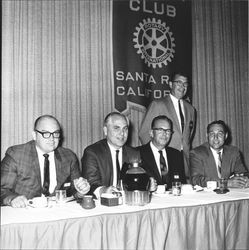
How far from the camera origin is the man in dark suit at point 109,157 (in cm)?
304

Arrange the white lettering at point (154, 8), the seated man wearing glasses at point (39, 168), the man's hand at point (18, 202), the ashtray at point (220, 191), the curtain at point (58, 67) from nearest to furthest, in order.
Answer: the man's hand at point (18, 202) → the seated man wearing glasses at point (39, 168) → the ashtray at point (220, 191) → the curtain at point (58, 67) → the white lettering at point (154, 8)

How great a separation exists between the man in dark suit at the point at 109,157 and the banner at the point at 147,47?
1605mm

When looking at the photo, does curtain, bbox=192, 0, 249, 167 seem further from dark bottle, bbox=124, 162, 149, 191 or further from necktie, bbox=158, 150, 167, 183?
dark bottle, bbox=124, 162, 149, 191

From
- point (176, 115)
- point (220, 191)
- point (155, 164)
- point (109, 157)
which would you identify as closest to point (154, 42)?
point (176, 115)

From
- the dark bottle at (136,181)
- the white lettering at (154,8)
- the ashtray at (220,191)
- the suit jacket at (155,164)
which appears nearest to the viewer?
the dark bottle at (136,181)

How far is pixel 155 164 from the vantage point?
11.0 feet

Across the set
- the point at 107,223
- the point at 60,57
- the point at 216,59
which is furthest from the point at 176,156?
the point at 216,59

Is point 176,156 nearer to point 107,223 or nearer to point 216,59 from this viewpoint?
point 107,223

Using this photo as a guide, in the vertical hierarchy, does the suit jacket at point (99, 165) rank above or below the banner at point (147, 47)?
below

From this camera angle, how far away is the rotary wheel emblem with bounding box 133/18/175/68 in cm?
491

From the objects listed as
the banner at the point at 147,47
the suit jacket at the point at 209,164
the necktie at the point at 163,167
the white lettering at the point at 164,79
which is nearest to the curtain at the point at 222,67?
the banner at the point at 147,47

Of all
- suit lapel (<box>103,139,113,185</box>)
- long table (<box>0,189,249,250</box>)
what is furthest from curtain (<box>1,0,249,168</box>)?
long table (<box>0,189,249,250</box>)

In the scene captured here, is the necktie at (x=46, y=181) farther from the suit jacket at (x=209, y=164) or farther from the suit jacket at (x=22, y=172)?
the suit jacket at (x=209, y=164)

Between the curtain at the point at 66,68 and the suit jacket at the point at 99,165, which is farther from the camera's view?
the curtain at the point at 66,68
